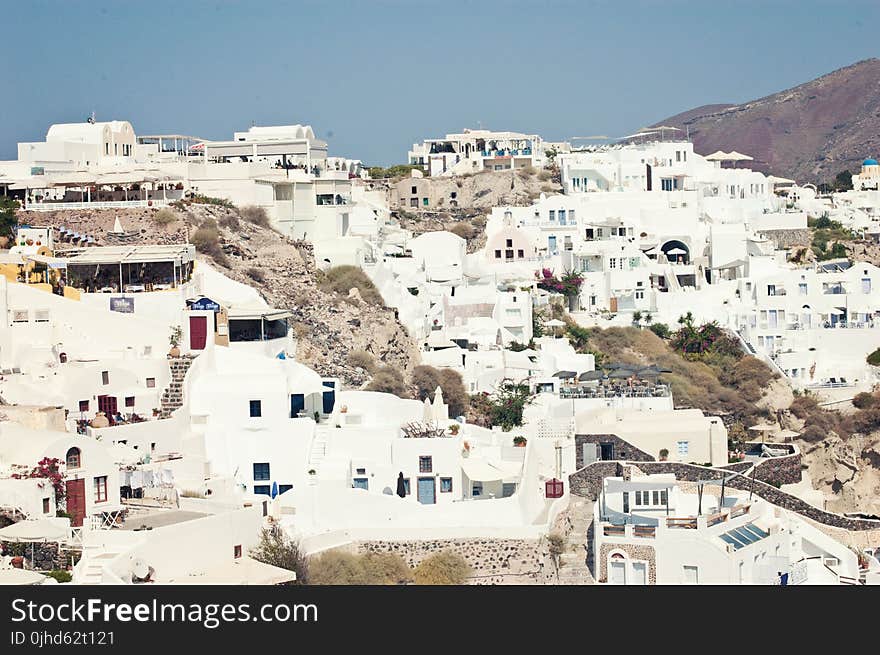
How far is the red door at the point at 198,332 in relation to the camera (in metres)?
30.3

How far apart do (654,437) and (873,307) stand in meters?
12.2

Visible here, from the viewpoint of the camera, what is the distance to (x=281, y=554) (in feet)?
79.8

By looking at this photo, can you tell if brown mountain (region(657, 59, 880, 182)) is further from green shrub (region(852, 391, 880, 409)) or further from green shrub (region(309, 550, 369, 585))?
green shrub (region(309, 550, 369, 585))

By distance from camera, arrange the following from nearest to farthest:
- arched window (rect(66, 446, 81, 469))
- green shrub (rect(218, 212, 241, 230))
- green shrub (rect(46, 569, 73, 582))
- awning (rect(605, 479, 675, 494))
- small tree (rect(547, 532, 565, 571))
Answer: green shrub (rect(46, 569, 73, 582)) → arched window (rect(66, 446, 81, 469)) → small tree (rect(547, 532, 565, 571)) → awning (rect(605, 479, 675, 494)) → green shrub (rect(218, 212, 241, 230))

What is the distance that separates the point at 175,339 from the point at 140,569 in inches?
337

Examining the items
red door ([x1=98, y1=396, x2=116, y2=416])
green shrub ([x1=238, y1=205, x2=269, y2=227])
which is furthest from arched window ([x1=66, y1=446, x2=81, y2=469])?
green shrub ([x1=238, y1=205, x2=269, y2=227])

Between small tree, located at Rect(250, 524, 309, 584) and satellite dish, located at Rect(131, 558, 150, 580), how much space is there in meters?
2.39

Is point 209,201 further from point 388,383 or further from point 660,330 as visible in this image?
point 660,330

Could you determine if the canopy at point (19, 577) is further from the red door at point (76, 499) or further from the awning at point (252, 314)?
the awning at point (252, 314)

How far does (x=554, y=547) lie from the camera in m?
26.2

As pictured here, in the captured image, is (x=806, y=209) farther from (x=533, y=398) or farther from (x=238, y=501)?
(x=238, y=501)

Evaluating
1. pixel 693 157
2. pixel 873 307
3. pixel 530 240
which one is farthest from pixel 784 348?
pixel 693 157

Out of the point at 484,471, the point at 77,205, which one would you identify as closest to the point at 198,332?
the point at 484,471

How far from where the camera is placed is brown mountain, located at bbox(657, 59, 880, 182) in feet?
379
